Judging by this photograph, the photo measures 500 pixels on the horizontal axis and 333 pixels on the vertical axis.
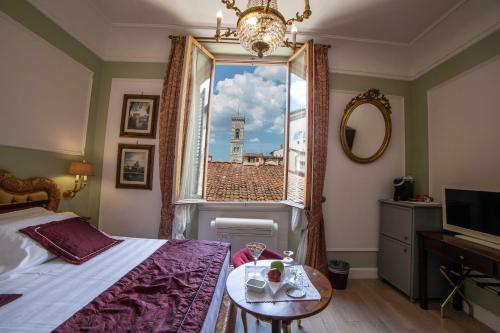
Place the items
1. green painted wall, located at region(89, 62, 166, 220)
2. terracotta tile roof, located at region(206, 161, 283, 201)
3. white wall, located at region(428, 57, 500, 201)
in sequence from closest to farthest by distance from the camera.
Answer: white wall, located at region(428, 57, 500, 201) → green painted wall, located at region(89, 62, 166, 220) → terracotta tile roof, located at region(206, 161, 283, 201)

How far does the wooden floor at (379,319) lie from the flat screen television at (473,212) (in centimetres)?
85

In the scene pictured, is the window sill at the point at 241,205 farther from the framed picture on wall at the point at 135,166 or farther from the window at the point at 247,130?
the framed picture on wall at the point at 135,166

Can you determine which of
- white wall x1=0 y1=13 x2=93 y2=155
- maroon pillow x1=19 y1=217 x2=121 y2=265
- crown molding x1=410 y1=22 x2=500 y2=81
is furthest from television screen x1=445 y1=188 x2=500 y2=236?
white wall x1=0 y1=13 x2=93 y2=155

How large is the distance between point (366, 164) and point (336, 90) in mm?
1120

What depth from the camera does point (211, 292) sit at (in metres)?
1.21

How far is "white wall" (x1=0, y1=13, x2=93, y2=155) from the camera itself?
1.85 m

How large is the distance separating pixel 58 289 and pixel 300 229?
93.7 inches

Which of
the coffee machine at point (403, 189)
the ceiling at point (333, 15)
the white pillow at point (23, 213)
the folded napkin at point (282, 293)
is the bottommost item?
the folded napkin at point (282, 293)

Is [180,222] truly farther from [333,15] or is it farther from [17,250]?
[333,15]

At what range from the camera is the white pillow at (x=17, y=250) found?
1326 millimetres

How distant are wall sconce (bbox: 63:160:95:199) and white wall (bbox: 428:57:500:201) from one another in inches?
160

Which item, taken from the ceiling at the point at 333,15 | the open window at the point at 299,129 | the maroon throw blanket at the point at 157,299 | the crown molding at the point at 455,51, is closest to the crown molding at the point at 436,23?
the ceiling at the point at 333,15

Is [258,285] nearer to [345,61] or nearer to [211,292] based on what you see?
[211,292]

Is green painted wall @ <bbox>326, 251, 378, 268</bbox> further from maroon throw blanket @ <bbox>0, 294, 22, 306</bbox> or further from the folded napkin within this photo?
maroon throw blanket @ <bbox>0, 294, 22, 306</bbox>
